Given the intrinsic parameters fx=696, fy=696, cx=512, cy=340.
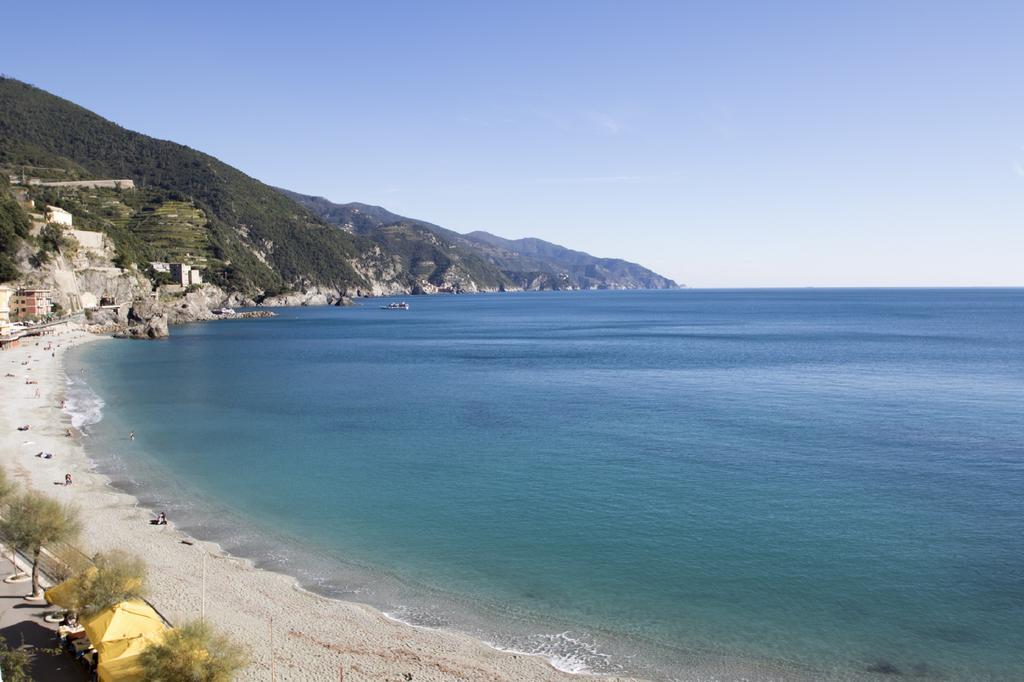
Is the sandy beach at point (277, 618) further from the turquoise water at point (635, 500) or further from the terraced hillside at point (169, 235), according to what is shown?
the terraced hillside at point (169, 235)

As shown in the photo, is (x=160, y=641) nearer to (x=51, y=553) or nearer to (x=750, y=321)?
(x=51, y=553)

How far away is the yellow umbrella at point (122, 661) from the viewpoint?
15.4 metres

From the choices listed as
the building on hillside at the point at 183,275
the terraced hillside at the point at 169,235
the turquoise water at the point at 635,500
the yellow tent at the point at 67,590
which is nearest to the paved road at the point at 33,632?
the yellow tent at the point at 67,590

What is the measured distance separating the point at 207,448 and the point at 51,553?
69.0 ft

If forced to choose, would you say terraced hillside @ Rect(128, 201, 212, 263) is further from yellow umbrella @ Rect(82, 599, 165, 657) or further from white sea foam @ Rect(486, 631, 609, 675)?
white sea foam @ Rect(486, 631, 609, 675)

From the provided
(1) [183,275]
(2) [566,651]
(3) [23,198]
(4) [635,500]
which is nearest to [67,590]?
(2) [566,651]

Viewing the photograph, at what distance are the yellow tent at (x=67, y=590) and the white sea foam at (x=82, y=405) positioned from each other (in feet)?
108

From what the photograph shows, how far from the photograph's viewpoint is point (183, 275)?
166250mm

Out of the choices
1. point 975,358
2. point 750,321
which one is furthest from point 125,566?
point 750,321

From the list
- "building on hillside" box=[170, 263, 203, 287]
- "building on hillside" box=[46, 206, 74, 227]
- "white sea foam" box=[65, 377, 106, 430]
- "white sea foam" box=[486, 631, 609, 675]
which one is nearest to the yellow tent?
"white sea foam" box=[486, 631, 609, 675]

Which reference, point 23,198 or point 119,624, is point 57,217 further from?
point 119,624

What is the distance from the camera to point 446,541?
89.6 ft

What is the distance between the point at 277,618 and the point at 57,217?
13565 centimetres

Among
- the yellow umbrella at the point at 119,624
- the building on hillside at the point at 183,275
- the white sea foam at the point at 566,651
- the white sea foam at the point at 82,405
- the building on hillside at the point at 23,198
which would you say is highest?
the building on hillside at the point at 23,198
